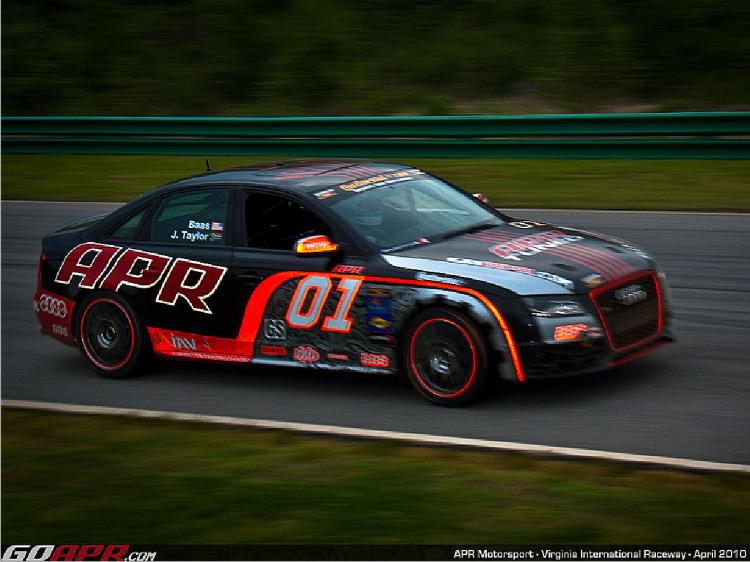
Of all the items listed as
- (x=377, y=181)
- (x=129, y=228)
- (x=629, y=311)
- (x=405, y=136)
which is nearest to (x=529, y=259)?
(x=629, y=311)

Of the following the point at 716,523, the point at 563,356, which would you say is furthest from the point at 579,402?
the point at 716,523

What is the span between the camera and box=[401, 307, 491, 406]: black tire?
7.19 meters

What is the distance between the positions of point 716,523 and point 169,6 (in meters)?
23.3

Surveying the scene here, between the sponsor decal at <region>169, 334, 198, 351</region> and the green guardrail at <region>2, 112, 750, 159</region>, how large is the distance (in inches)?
340

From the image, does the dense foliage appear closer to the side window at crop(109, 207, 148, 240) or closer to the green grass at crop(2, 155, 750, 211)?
the green grass at crop(2, 155, 750, 211)

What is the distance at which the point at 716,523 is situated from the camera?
5.20 metres

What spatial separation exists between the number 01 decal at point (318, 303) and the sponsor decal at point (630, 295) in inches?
64.9

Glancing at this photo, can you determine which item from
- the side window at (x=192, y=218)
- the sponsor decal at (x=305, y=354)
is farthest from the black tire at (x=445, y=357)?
the side window at (x=192, y=218)

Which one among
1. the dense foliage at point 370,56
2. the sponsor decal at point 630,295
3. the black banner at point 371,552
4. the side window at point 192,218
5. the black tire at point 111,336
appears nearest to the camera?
the black banner at point 371,552

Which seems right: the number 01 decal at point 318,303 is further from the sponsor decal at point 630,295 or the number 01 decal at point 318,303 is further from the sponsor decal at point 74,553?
the sponsor decal at point 74,553

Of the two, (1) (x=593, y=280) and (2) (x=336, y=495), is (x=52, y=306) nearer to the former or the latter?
(2) (x=336, y=495)

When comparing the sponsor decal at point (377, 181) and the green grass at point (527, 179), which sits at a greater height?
the sponsor decal at point (377, 181)

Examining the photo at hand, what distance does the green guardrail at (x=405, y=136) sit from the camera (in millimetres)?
15328

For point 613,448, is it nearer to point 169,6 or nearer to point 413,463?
point 413,463
